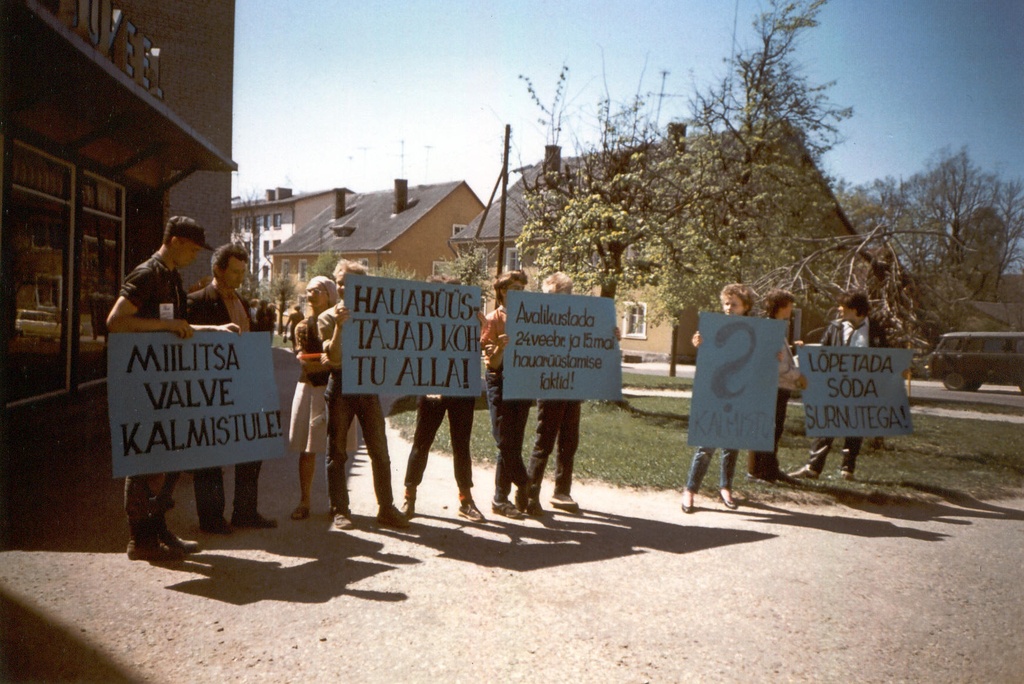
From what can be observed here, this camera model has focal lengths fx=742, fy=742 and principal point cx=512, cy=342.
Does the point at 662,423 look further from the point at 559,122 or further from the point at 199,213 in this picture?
the point at 199,213

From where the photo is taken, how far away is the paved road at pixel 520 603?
3428 mm

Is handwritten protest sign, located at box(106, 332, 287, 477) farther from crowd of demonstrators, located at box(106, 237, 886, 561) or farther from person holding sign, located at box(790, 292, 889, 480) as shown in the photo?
person holding sign, located at box(790, 292, 889, 480)

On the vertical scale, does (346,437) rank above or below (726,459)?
above

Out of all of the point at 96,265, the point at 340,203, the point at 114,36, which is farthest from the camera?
the point at 340,203

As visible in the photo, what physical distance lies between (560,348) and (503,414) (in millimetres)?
744

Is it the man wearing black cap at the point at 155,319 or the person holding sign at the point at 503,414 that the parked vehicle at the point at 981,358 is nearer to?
the person holding sign at the point at 503,414

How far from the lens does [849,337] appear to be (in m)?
7.66

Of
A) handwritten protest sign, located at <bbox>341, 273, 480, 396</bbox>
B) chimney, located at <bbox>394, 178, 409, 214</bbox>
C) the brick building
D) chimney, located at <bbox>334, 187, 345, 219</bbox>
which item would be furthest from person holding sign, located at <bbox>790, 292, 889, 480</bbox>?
chimney, located at <bbox>334, 187, 345, 219</bbox>

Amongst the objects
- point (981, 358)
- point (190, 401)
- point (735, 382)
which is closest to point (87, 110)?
point (190, 401)

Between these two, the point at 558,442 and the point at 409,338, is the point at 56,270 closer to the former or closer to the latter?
the point at 409,338

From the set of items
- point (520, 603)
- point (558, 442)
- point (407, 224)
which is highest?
point (407, 224)

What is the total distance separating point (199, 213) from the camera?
1538 cm

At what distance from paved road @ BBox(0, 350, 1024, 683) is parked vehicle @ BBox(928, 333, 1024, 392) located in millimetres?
4070

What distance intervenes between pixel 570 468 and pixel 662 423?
612 centimetres
